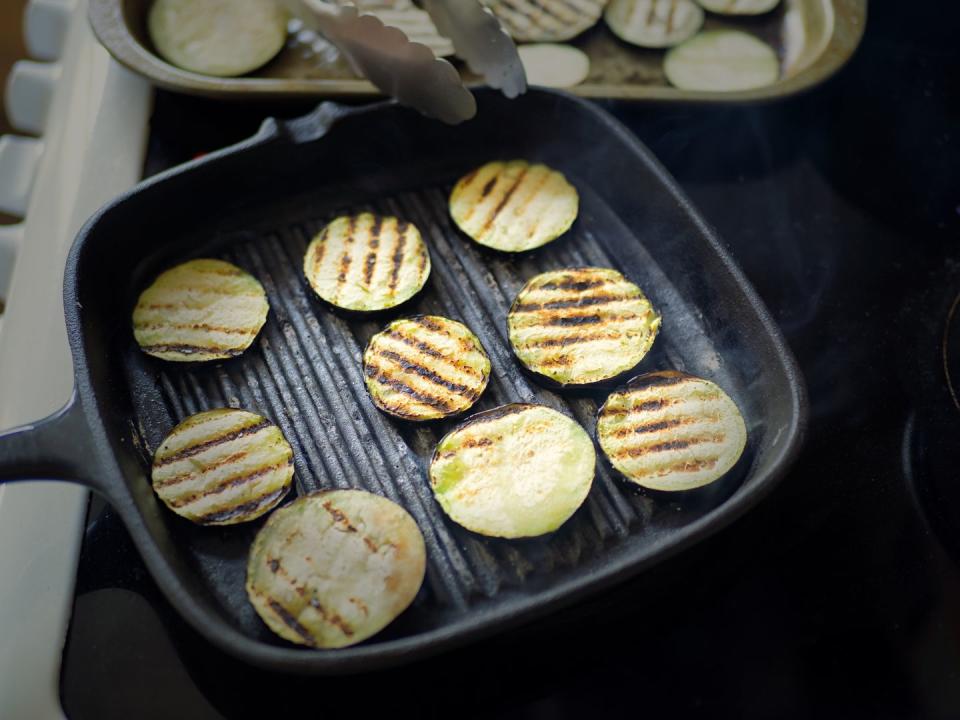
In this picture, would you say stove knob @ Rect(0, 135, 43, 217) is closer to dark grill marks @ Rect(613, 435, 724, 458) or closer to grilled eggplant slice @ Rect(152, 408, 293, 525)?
grilled eggplant slice @ Rect(152, 408, 293, 525)

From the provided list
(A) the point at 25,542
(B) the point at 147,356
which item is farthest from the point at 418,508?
(A) the point at 25,542

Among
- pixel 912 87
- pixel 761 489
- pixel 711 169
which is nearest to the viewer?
pixel 761 489

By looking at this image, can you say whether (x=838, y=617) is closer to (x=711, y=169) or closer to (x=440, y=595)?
(x=440, y=595)

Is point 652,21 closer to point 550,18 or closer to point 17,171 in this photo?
point 550,18

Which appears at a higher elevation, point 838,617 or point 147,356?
point 147,356

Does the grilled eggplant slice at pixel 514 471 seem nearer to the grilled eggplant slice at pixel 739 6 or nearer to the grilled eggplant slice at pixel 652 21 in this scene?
the grilled eggplant slice at pixel 652 21

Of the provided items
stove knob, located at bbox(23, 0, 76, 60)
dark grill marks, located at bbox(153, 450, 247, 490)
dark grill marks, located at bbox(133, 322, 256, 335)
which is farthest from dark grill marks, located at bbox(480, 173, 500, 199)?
stove knob, located at bbox(23, 0, 76, 60)

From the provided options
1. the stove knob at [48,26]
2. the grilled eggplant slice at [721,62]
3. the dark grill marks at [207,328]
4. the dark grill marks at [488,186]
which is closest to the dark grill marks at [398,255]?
the dark grill marks at [488,186]
